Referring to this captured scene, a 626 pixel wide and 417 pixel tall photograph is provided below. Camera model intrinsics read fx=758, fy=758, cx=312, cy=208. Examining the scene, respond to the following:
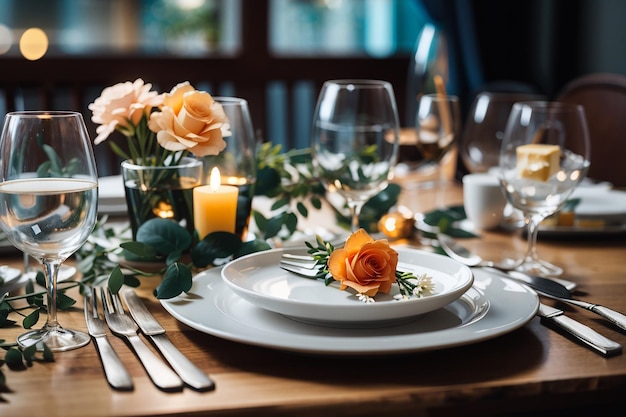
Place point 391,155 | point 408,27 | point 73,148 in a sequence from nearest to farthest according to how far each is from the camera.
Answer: point 73,148, point 391,155, point 408,27

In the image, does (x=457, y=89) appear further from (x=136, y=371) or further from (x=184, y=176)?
(x=136, y=371)

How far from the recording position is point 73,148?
77 cm

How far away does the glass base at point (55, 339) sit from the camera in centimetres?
74

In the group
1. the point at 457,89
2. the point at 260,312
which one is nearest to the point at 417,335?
the point at 260,312

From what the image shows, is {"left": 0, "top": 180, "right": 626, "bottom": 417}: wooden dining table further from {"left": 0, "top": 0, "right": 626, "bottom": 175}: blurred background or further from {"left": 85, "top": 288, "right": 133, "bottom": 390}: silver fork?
{"left": 0, "top": 0, "right": 626, "bottom": 175}: blurred background

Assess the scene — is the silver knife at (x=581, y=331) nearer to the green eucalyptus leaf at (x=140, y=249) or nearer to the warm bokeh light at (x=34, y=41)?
the green eucalyptus leaf at (x=140, y=249)

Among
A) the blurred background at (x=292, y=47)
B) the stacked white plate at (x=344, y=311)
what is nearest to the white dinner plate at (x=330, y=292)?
the stacked white plate at (x=344, y=311)

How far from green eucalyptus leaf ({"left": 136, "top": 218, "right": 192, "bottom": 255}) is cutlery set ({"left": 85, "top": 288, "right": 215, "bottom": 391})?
7cm

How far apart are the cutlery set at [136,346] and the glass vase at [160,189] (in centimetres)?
15

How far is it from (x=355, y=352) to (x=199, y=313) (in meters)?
0.20

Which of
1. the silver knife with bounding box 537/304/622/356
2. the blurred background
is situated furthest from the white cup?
the blurred background

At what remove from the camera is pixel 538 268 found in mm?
1075

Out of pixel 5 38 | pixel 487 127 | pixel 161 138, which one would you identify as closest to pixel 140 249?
pixel 161 138

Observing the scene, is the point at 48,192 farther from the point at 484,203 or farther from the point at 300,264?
the point at 484,203
